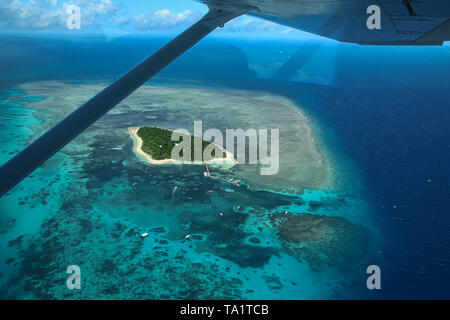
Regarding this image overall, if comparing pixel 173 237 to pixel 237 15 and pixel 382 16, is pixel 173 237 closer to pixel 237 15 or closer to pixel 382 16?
pixel 237 15

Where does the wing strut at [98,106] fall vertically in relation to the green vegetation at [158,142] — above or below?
above

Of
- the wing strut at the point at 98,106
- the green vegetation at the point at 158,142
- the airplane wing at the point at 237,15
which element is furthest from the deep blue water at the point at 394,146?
the wing strut at the point at 98,106

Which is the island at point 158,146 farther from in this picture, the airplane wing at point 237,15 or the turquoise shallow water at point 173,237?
the airplane wing at point 237,15

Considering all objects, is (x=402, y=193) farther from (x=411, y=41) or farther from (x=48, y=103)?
(x=48, y=103)

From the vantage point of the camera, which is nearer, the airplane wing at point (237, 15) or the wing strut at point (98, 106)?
the airplane wing at point (237, 15)

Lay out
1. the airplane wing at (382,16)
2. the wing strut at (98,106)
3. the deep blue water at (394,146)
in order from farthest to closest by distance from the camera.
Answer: the deep blue water at (394,146) → the wing strut at (98,106) → the airplane wing at (382,16)
